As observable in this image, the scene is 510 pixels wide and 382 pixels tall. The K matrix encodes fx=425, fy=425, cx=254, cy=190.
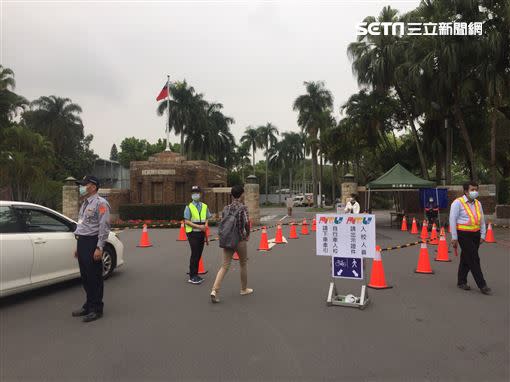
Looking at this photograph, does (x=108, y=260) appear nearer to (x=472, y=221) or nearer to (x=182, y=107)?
(x=472, y=221)

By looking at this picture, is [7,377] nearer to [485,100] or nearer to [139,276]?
[139,276]

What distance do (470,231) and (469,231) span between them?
0.05 ft

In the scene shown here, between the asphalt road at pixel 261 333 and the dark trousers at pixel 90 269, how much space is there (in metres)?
0.32

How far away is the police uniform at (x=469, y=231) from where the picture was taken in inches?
271

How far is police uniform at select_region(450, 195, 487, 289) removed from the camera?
271 inches

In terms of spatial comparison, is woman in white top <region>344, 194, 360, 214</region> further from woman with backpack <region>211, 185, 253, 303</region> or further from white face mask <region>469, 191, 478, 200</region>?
woman with backpack <region>211, 185, 253, 303</region>

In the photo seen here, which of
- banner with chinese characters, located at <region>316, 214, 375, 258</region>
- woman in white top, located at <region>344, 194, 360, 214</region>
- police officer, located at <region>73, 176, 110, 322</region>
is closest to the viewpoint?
police officer, located at <region>73, 176, 110, 322</region>

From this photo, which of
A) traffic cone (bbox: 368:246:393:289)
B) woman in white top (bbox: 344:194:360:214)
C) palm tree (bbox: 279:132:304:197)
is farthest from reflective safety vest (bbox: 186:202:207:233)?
palm tree (bbox: 279:132:304:197)

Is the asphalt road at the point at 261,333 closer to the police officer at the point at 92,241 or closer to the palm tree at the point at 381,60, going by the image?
the police officer at the point at 92,241

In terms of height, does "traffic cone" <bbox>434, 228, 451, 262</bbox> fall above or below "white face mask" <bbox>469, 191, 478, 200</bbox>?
below

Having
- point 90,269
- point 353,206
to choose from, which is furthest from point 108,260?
point 353,206

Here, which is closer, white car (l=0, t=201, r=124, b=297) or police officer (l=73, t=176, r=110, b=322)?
police officer (l=73, t=176, r=110, b=322)

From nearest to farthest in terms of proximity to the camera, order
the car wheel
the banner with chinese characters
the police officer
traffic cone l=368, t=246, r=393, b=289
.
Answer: the police officer < the banner with chinese characters < traffic cone l=368, t=246, r=393, b=289 < the car wheel

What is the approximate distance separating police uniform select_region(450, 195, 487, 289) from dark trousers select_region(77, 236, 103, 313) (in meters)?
5.54
